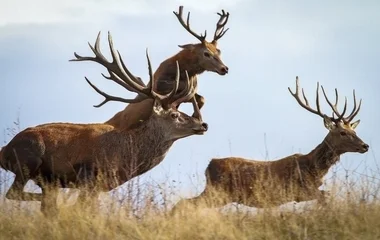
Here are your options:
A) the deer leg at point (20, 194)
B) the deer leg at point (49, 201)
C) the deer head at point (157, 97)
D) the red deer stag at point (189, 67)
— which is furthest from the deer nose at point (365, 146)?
the deer leg at point (20, 194)

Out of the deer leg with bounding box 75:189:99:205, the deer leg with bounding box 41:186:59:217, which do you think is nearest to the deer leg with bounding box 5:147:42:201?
the deer leg with bounding box 41:186:59:217

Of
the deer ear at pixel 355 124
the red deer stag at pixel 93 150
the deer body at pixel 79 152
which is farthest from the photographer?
the deer ear at pixel 355 124

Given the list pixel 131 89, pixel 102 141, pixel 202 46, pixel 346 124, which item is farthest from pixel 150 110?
pixel 346 124

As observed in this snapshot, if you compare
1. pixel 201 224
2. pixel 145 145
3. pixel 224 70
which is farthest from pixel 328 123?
pixel 201 224

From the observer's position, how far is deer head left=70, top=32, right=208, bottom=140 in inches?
416

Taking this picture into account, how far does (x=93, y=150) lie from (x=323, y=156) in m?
4.49

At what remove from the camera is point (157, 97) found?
10.7 meters

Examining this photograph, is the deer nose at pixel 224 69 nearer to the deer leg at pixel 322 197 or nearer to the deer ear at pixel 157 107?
the deer ear at pixel 157 107

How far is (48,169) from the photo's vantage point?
991 cm

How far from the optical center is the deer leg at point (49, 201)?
27.2 feet

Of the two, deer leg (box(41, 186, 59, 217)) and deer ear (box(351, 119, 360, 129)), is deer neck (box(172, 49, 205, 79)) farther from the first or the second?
deer leg (box(41, 186, 59, 217))

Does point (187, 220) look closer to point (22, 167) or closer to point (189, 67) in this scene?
Answer: point (22, 167)

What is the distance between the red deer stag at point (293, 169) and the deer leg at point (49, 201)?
172 centimetres

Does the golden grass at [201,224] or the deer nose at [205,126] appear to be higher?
the deer nose at [205,126]
